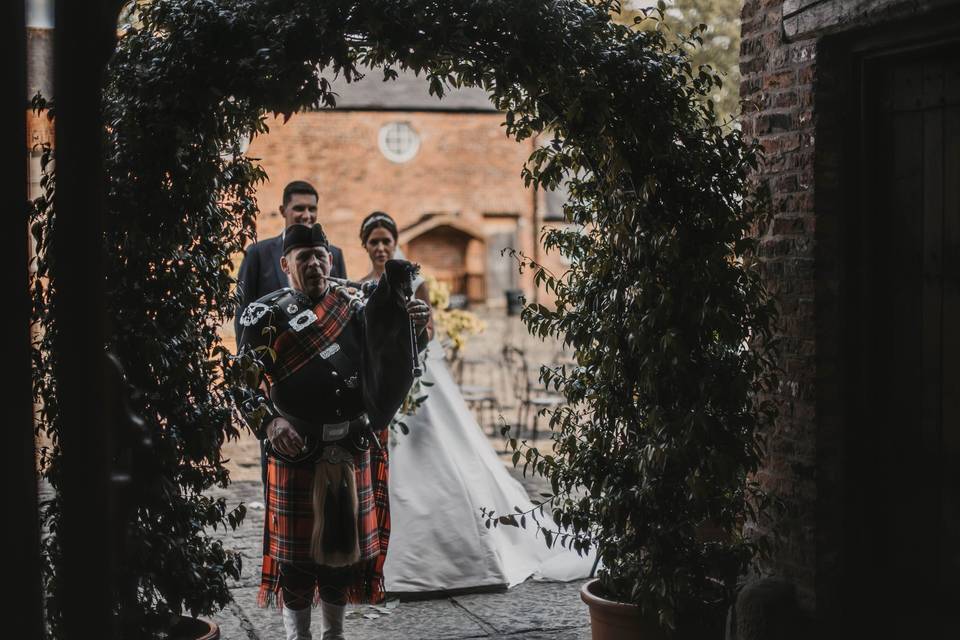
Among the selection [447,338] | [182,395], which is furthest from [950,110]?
[447,338]

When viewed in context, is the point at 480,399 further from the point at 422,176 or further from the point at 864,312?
the point at 422,176

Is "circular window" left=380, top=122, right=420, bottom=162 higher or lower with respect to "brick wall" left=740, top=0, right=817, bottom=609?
higher

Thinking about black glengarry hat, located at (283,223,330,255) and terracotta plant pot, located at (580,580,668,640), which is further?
black glengarry hat, located at (283,223,330,255)

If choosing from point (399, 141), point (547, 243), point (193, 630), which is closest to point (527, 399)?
point (547, 243)

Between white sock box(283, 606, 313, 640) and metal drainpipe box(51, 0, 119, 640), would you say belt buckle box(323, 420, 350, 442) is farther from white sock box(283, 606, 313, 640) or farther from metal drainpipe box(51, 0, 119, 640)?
metal drainpipe box(51, 0, 119, 640)

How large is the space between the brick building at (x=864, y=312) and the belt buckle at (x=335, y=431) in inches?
73.6

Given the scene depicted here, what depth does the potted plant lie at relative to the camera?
14.8 feet

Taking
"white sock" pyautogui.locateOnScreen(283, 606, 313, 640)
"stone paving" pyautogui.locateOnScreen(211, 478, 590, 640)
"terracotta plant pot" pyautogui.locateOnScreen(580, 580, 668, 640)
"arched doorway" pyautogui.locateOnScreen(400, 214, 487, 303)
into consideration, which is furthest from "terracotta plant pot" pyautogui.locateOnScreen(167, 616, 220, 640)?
"arched doorway" pyautogui.locateOnScreen(400, 214, 487, 303)

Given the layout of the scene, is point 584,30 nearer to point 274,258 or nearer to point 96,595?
point 274,258

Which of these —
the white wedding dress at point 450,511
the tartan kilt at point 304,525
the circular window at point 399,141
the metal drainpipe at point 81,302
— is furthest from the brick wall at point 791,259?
the circular window at point 399,141

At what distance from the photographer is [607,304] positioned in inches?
186

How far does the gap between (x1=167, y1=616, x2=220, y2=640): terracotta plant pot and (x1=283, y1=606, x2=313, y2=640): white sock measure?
1.66ft

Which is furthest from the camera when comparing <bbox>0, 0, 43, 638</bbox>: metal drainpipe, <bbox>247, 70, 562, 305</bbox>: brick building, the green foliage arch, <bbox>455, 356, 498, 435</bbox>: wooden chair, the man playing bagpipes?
<bbox>247, 70, 562, 305</bbox>: brick building

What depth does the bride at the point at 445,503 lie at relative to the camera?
21.1 feet
